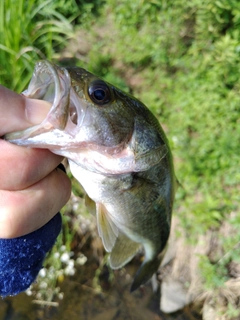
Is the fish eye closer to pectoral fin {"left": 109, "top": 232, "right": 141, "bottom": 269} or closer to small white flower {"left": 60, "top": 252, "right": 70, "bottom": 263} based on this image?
pectoral fin {"left": 109, "top": 232, "right": 141, "bottom": 269}

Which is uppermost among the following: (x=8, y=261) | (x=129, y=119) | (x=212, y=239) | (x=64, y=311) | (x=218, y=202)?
(x=129, y=119)

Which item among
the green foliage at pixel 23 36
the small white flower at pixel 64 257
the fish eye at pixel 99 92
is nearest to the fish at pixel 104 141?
the fish eye at pixel 99 92

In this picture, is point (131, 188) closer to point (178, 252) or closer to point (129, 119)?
point (129, 119)

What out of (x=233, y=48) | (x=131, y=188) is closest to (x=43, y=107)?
(x=131, y=188)

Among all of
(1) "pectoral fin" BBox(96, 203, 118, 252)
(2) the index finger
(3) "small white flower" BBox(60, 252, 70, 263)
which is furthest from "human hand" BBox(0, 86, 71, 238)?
(3) "small white flower" BBox(60, 252, 70, 263)

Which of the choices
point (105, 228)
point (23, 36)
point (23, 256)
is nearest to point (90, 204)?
point (105, 228)
